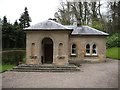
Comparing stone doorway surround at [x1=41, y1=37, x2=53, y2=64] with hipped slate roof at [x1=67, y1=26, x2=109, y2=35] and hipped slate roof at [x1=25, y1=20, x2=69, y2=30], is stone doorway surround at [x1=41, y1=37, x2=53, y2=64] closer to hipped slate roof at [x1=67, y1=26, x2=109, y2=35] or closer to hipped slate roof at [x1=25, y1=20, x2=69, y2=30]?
hipped slate roof at [x1=25, y1=20, x2=69, y2=30]

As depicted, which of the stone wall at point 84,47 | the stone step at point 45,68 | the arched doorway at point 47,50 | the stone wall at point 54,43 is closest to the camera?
the stone step at point 45,68

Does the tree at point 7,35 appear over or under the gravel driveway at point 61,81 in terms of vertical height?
over

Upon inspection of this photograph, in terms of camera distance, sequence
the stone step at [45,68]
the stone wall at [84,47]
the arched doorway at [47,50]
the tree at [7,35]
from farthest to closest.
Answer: the tree at [7,35] < the stone wall at [84,47] < the arched doorway at [47,50] < the stone step at [45,68]

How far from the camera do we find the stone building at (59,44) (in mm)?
22562

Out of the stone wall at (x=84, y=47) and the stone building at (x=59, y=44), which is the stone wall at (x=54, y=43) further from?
the stone wall at (x=84, y=47)

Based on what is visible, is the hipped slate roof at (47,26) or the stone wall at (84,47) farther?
the stone wall at (84,47)

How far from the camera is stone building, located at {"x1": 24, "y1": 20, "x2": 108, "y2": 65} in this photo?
22.6 metres

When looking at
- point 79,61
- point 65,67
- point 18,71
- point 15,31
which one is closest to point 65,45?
point 65,67

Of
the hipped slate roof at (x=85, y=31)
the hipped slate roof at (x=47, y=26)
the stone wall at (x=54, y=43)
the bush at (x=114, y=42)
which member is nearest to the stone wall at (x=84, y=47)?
the hipped slate roof at (x=85, y=31)

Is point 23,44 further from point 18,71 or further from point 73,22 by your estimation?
point 18,71

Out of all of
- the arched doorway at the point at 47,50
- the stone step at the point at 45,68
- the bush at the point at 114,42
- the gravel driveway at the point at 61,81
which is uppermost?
the bush at the point at 114,42

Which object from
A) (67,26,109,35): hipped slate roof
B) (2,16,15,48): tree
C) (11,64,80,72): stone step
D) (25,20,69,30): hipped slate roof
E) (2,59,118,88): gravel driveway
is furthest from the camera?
(2,16,15,48): tree

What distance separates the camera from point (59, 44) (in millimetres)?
22688

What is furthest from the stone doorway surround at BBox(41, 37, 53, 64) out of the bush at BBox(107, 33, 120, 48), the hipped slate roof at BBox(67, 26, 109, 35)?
the bush at BBox(107, 33, 120, 48)
